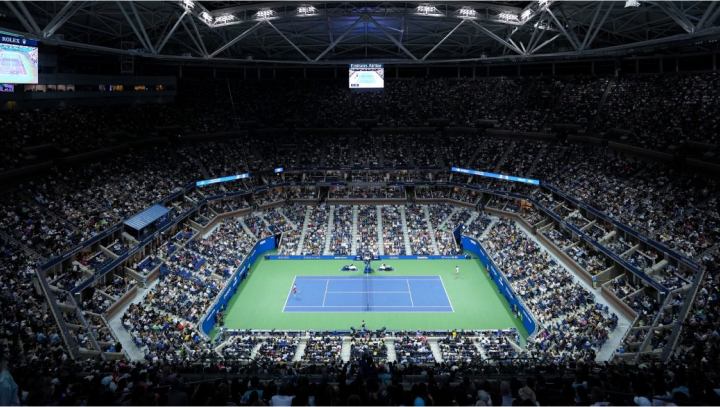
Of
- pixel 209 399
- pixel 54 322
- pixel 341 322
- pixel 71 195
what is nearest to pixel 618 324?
pixel 341 322

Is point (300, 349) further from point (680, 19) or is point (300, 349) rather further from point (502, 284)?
point (680, 19)

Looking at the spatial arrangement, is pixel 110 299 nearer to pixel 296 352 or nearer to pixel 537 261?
pixel 296 352

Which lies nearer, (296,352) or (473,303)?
(296,352)

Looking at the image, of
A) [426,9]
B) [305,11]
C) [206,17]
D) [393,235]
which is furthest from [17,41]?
[393,235]

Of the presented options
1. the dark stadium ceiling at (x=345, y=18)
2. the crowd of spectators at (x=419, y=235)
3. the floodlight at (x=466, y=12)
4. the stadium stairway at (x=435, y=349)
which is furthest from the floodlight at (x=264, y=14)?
the stadium stairway at (x=435, y=349)

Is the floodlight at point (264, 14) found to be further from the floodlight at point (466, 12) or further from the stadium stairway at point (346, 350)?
the stadium stairway at point (346, 350)

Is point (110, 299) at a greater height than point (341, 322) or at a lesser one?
greater
